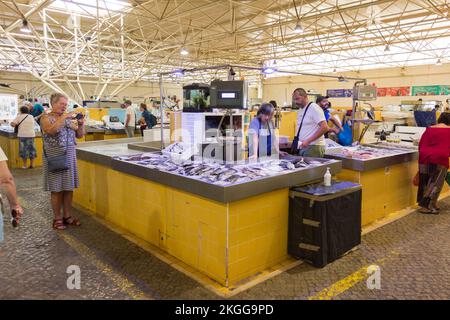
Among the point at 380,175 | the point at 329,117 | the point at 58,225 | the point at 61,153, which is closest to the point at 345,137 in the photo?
the point at 329,117

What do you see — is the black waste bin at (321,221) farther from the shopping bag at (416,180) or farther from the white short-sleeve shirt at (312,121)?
the shopping bag at (416,180)

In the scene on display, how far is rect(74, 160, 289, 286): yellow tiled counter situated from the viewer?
2627 mm

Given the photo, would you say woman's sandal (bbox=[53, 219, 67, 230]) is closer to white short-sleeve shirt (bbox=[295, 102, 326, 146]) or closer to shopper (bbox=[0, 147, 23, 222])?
shopper (bbox=[0, 147, 23, 222])

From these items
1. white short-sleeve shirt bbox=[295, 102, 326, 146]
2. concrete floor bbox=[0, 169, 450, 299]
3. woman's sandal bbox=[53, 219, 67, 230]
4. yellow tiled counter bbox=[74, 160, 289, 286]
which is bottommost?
concrete floor bbox=[0, 169, 450, 299]

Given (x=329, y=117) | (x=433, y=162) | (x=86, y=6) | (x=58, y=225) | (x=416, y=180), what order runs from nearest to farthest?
(x=58, y=225), (x=433, y=162), (x=416, y=180), (x=329, y=117), (x=86, y=6)

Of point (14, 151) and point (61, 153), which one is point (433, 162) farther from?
point (14, 151)

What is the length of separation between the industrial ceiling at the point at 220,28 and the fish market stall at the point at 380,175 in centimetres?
563

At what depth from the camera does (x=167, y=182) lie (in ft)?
9.88

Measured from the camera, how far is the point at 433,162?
14.3 feet

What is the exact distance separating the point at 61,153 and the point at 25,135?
442 centimetres

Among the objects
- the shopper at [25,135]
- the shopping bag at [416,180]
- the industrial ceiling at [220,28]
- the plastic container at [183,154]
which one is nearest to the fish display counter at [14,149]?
the shopper at [25,135]

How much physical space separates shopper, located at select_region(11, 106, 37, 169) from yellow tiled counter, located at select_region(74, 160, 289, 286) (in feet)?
15.2

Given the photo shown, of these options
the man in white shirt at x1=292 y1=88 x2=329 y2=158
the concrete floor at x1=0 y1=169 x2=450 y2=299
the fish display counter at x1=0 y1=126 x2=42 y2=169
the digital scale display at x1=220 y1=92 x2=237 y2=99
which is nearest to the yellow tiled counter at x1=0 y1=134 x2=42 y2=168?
the fish display counter at x1=0 y1=126 x2=42 y2=169

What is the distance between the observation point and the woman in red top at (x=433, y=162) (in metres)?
4.32
